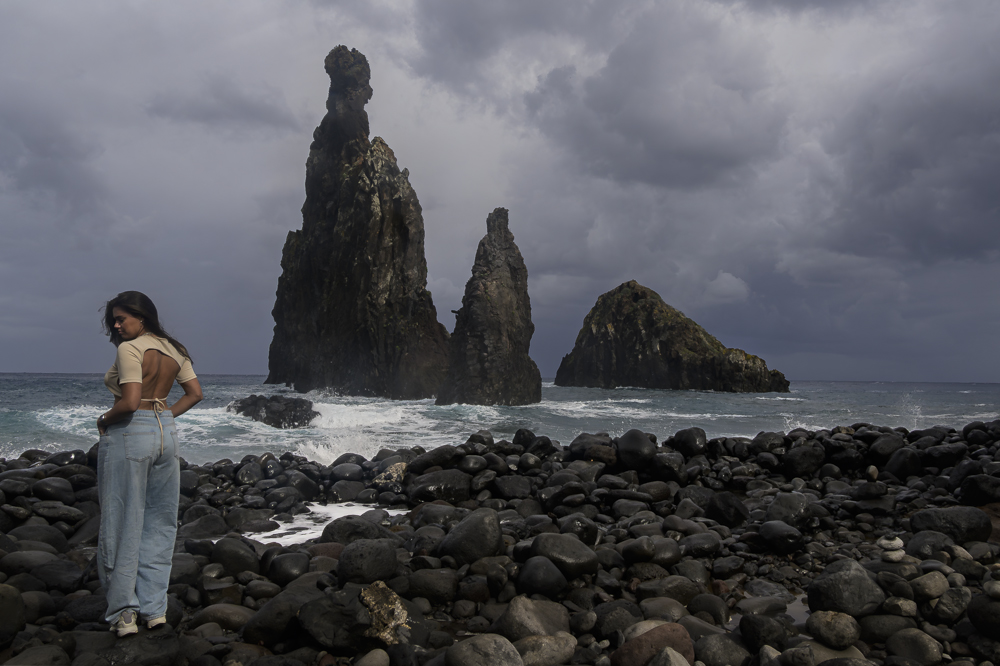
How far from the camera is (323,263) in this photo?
4991cm

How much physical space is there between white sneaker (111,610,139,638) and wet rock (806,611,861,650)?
4.37m

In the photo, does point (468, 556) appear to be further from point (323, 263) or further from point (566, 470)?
point (323, 263)

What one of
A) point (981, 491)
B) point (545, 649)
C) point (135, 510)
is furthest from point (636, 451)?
point (135, 510)

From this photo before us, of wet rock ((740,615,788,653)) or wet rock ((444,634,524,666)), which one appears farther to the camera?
wet rock ((740,615,788,653))

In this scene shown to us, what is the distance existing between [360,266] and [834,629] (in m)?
44.8

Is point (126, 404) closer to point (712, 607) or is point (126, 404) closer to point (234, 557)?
point (234, 557)

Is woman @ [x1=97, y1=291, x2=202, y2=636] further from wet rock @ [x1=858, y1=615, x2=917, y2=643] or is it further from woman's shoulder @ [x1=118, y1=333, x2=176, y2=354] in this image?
wet rock @ [x1=858, y1=615, x2=917, y2=643]

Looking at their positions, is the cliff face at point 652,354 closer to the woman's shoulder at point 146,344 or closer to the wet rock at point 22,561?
the wet rock at point 22,561

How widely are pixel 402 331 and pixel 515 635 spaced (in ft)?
139

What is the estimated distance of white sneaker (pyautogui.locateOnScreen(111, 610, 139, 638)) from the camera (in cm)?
332

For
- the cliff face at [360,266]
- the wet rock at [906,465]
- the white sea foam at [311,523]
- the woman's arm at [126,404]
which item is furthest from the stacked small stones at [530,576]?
the cliff face at [360,266]

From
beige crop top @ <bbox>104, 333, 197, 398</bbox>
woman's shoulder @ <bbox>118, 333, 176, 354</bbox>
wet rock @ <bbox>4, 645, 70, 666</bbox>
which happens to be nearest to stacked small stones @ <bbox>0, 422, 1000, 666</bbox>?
wet rock @ <bbox>4, 645, 70, 666</bbox>

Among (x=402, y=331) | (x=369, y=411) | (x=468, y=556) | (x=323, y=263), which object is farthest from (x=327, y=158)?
(x=468, y=556)

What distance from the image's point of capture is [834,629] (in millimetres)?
3701
